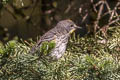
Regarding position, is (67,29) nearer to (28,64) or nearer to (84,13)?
(84,13)

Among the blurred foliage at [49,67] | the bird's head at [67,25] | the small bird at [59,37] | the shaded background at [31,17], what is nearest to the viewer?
the blurred foliage at [49,67]

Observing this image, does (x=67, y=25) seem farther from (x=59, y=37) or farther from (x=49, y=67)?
(x=49, y=67)

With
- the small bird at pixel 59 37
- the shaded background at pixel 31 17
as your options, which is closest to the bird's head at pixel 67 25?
the small bird at pixel 59 37

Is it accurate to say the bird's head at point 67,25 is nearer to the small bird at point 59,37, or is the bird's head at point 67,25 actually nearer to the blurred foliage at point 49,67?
the small bird at point 59,37

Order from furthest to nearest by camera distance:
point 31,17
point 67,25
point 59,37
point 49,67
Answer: point 31,17
point 67,25
point 59,37
point 49,67

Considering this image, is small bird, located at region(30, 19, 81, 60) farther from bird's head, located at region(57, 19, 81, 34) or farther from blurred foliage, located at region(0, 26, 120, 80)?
blurred foliage, located at region(0, 26, 120, 80)

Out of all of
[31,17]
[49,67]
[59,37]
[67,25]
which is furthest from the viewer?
[31,17]

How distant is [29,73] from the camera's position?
74.9 inches

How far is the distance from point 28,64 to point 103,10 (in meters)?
2.09

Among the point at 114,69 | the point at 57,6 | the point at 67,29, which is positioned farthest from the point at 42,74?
the point at 57,6

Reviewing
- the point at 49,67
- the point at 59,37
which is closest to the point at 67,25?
the point at 59,37

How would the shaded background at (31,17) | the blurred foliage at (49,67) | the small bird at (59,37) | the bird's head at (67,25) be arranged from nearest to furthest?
1. the blurred foliage at (49,67)
2. the small bird at (59,37)
3. the bird's head at (67,25)
4. the shaded background at (31,17)

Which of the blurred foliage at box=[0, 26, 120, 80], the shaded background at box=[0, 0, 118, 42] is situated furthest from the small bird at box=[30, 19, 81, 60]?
the shaded background at box=[0, 0, 118, 42]

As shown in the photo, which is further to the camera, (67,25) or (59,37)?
(67,25)
